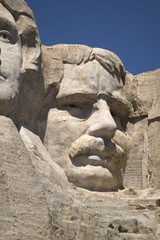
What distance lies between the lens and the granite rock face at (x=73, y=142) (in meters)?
11.0

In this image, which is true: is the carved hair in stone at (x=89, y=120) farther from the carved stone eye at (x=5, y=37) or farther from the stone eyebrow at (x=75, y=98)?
the carved stone eye at (x=5, y=37)

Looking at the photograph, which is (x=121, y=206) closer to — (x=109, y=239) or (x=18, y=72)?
(x=109, y=239)

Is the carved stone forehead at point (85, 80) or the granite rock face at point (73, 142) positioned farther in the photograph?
the carved stone forehead at point (85, 80)

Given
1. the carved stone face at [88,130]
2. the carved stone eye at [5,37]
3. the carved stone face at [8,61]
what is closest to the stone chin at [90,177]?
the carved stone face at [88,130]

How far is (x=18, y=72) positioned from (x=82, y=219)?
2880 millimetres

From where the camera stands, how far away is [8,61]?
12.5 meters

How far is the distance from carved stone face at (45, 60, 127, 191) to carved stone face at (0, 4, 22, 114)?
1.40 metres

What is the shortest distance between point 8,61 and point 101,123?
217 centimetres

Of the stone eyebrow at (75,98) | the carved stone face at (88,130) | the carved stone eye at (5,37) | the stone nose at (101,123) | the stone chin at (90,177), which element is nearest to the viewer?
the carved stone eye at (5,37)

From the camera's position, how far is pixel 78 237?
1106cm

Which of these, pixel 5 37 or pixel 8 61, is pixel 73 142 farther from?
pixel 5 37

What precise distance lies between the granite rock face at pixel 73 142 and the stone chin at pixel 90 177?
18 mm

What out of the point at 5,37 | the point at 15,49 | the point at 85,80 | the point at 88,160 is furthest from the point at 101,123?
the point at 5,37

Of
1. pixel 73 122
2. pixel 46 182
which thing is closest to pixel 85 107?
pixel 73 122
